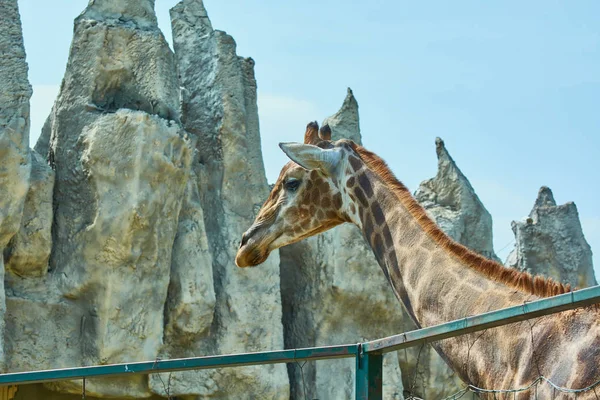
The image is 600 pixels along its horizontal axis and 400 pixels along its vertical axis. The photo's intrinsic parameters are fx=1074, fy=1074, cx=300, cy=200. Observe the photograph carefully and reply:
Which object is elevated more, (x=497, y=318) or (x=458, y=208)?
(x=458, y=208)

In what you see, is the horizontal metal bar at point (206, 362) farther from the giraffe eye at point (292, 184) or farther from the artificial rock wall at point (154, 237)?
the artificial rock wall at point (154, 237)

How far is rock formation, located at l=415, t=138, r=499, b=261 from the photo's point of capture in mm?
13047

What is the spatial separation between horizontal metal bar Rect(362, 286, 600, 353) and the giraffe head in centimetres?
204

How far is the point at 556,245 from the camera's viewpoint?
46.6ft

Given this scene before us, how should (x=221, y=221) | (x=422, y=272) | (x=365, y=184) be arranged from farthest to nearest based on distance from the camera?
(x=221, y=221), (x=365, y=184), (x=422, y=272)

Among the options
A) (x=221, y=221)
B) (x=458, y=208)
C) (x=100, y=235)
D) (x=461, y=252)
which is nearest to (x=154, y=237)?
(x=100, y=235)

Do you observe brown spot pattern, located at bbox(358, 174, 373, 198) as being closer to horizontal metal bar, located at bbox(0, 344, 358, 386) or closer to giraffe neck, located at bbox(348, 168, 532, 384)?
giraffe neck, located at bbox(348, 168, 532, 384)

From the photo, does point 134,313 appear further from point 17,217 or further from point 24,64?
point 24,64

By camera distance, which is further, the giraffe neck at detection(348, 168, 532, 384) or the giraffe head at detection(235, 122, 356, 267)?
the giraffe head at detection(235, 122, 356, 267)

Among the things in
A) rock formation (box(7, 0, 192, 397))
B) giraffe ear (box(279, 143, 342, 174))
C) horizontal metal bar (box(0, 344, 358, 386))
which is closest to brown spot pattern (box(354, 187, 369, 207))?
giraffe ear (box(279, 143, 342, 174))

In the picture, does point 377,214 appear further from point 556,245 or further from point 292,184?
point 556,245

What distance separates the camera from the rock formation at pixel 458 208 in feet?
42.8

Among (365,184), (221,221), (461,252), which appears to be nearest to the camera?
(461,252)

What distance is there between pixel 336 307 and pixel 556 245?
4263 millimetres
